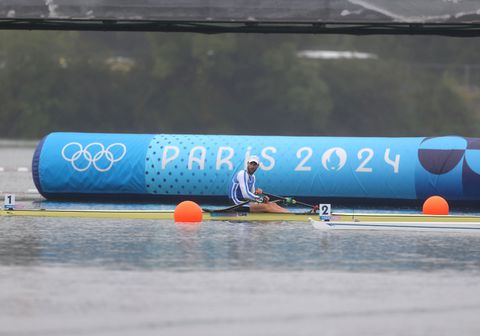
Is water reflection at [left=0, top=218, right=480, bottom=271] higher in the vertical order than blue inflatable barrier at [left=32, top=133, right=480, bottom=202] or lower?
lower

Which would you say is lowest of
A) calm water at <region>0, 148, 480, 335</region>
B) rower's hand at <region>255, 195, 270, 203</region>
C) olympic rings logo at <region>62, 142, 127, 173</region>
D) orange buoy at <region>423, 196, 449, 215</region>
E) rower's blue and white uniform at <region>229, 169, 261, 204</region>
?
calm water at <region>0, 148, 480, 335</region>

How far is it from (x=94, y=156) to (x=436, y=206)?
27.9 ft

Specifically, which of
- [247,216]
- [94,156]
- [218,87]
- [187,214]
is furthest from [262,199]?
[218,87]

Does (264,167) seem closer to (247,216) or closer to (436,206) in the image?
(247,216)

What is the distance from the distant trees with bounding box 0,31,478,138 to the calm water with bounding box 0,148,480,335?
51485 mm

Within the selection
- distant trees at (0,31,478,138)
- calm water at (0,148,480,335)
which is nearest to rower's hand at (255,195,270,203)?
calm water at (0,148,480,335)

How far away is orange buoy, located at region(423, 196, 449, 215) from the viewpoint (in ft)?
83.5

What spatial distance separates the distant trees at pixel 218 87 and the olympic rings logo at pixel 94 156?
144 ft

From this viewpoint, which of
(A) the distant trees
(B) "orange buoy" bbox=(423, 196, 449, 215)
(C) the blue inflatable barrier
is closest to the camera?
(B) "orange buoy" bbox=(423, 196, 449, 215)

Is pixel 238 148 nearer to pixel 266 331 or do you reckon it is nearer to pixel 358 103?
pixel 266 331

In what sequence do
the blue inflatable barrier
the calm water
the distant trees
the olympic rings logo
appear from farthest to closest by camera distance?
the distant trees
the olympic rings logo
the blue inflatable barrier
the calm water

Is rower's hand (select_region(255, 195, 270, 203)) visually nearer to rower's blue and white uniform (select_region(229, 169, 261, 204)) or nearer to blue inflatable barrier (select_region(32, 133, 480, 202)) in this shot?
rower's blue and white uniform (select_region(229, 169, 261, 204))

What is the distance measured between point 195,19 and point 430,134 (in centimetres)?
5039

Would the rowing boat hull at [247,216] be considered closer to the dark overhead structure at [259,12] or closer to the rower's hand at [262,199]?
the rower's hand at [262,199]
